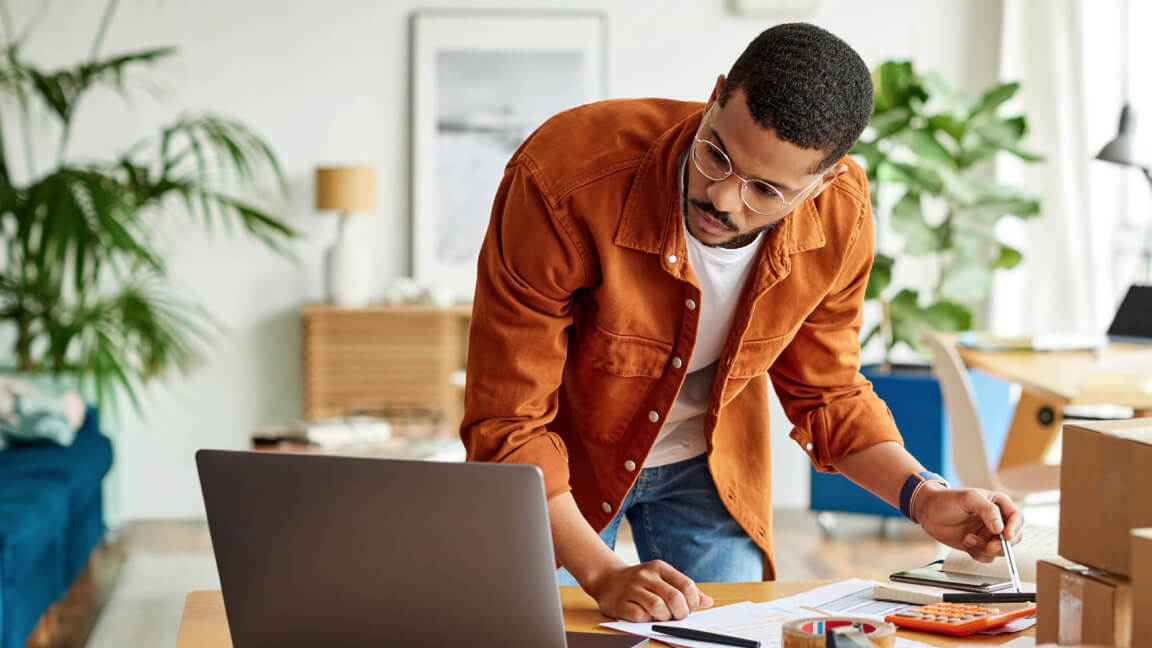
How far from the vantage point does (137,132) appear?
5.17m

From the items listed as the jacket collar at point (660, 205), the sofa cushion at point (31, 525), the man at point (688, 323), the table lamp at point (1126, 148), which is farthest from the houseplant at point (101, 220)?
the jacket collar at point (660, 205)

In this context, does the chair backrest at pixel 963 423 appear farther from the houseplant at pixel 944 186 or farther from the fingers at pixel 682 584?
the fingers at pixel 682 584

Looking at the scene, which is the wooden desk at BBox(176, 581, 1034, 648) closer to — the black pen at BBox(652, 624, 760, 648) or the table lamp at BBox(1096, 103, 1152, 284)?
the black pen at BBox(652, 624, 760, 648)

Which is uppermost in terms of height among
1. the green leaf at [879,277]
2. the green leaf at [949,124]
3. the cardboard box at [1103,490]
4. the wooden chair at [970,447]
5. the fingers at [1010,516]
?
the green leaf at [949,124]

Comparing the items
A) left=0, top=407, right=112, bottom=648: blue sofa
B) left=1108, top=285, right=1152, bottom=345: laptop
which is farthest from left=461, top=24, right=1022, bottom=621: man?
left=1108, top=285, right=1152, bottom=345: laptop

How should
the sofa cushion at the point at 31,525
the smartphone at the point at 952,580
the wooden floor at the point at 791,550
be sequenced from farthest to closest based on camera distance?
the wooden floor at the point at 791,550
the sofa cushion at the point at 31,525
the smartphone at the point at 952,580

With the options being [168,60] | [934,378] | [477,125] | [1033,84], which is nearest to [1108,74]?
[1033,84]

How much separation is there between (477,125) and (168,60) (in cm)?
132

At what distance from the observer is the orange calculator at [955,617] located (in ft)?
4.16

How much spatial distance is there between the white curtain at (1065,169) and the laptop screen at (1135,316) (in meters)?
1.31

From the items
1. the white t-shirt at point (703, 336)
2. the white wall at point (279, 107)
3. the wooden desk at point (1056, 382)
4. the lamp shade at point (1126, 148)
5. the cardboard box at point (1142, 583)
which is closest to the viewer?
the cardboard box at point (1142, 583)

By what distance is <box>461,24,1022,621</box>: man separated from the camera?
4.29 feet

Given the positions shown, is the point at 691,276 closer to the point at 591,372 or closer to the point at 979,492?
the point at 591,372

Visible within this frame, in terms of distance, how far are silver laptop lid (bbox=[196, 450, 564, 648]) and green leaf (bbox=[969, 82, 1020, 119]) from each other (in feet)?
13.2
